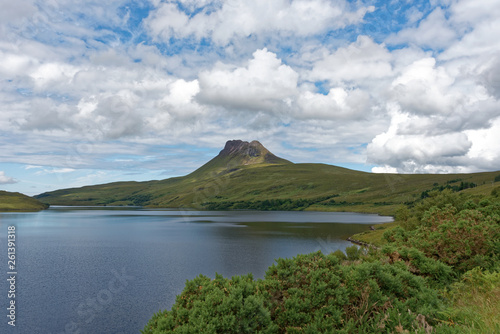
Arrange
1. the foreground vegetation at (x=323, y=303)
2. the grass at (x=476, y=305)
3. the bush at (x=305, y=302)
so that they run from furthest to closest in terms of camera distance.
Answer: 1. the bush at (x=305, y=302)
2. the foreground vegetation at (x=323, y=303)
3. the grass at (x=476, y=305)

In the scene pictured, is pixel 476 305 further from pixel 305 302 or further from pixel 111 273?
pixel 111 273

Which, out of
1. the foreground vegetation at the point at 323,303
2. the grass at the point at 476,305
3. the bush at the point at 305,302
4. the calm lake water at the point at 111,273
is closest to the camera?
the grass at the point at 476,305

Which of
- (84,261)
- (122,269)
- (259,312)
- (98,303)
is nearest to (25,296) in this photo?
(98,303)

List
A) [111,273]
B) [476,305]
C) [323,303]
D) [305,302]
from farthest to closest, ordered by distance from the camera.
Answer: [111,273] → [323,303] → [305,302] → [476,305]

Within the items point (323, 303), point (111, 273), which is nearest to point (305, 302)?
point (323, 303)

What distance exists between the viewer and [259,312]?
12641mm

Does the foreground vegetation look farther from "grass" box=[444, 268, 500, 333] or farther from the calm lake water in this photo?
the calm lake water

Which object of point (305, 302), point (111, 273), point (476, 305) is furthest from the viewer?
point (111, 273)

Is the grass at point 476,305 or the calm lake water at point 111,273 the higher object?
the grass at point 476,305

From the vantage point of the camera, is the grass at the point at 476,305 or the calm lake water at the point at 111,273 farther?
the calm lake water at the point at 111,273

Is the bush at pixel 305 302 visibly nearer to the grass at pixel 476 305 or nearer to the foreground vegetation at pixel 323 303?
the foreground vegetation at pixel 323 303

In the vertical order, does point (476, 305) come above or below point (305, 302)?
below

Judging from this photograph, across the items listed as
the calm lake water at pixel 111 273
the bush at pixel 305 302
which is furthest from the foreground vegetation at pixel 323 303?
the calm lake water at pixel 111 273

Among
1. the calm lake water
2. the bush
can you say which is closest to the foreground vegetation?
the bush
